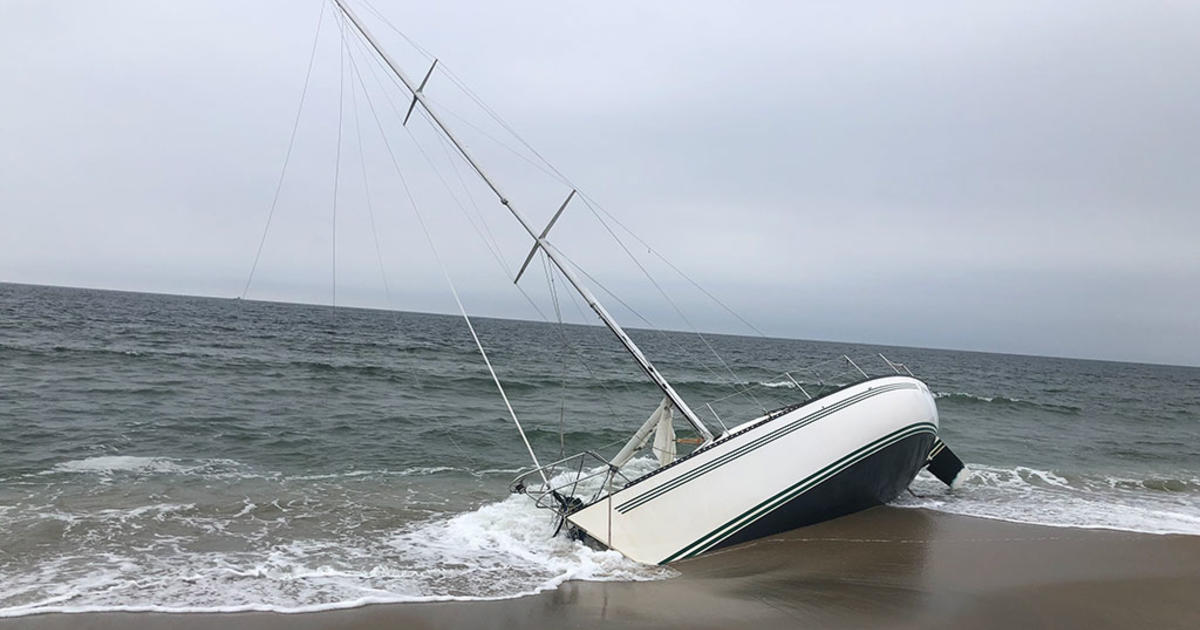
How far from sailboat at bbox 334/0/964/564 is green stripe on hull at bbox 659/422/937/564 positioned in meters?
0.01

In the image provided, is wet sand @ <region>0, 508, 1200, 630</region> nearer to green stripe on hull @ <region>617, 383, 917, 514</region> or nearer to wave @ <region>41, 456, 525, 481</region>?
green stripe on hull @ <region>617, 383, 917, 514</region>

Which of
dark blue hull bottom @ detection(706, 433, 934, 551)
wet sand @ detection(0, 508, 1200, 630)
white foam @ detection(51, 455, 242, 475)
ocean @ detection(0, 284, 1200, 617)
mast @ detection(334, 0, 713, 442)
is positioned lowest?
white foam @ detection(51, 455, 242, 475)

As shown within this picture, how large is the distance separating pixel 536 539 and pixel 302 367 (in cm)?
2250

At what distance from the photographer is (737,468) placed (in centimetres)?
814

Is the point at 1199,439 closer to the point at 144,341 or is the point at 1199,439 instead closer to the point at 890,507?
the point at 890,507

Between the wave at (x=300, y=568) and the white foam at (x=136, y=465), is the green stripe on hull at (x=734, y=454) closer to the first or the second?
the wave at (x=300, y=568)

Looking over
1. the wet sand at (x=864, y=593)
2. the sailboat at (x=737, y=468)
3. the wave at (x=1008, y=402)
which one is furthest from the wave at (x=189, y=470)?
the wave at (x=1008, y=402)

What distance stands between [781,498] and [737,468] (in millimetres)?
799

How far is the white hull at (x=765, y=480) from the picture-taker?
7.85 metres

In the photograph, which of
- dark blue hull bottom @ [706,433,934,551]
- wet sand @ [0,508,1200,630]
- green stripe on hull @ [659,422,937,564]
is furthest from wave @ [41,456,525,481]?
dark blue hull bottom @ [706,433,934,551]

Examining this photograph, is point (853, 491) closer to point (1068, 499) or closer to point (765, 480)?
point (765, 480)

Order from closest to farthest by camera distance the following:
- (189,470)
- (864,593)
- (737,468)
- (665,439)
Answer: (864,593), (737,468), (665,439), (189,470)

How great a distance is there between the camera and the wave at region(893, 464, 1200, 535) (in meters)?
10.7

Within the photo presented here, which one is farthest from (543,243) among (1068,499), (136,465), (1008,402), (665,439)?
(1008,402)
